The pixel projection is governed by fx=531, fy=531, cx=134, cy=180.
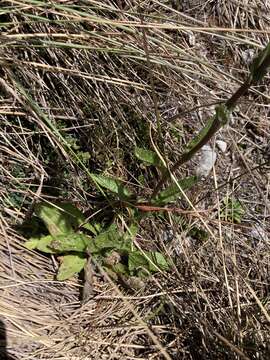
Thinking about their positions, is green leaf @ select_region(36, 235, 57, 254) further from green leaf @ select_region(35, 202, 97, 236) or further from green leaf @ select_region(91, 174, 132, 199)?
green leaf @ select_region(91, 174, 132, 199)

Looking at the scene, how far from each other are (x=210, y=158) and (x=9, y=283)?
770 millimetres

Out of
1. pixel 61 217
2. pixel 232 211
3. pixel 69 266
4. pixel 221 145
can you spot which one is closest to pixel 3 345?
pixel 69 266

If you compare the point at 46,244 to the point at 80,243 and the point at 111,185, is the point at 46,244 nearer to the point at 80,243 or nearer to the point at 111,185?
the point at 80,243

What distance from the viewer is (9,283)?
60.3 inches

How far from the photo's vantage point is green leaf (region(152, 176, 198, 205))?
142 cm

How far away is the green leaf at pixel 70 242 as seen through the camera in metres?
1.52

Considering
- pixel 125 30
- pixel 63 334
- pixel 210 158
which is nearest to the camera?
pixel 63 334

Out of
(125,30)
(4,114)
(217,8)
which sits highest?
(217,8)

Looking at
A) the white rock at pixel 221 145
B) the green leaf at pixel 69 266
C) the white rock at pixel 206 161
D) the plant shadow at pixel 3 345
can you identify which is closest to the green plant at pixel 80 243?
the green leaf at pixel 69 266

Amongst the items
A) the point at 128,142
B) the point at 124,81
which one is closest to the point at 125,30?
the point at 124,81

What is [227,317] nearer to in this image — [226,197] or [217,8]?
[226,197]

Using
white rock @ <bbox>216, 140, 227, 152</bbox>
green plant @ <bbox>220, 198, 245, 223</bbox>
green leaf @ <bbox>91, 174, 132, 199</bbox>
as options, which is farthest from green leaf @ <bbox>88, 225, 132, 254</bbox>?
white rock @ <bbox>216, 140, 227, 152</bbox>

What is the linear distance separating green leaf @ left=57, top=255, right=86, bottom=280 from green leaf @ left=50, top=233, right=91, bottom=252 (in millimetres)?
36

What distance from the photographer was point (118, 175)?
5.59 feet
